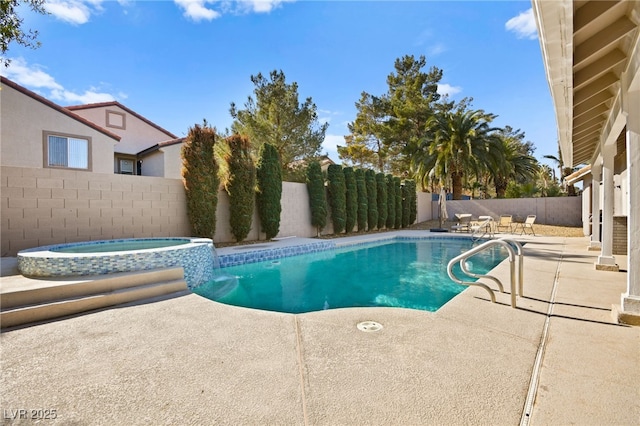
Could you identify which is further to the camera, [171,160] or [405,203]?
[405,203]

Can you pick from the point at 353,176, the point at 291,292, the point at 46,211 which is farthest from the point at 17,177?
the point at 353,176

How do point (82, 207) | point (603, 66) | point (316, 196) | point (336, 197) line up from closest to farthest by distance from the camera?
1. point (603, 66)
2. point (82, 207)
3. point (316, 196)
4. point (336, 197)

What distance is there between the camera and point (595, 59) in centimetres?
384

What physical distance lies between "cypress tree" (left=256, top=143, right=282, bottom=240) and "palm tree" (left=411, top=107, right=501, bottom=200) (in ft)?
43.0

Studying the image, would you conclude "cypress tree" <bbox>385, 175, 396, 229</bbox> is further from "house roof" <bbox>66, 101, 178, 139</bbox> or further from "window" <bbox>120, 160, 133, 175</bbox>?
"window" <bbox>120, 160, 133, 175</bbox>

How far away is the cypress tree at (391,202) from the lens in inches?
774

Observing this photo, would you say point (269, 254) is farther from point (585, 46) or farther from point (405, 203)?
point (405, 203)

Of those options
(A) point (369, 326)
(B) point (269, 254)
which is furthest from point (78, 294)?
(B) point (269, 254)

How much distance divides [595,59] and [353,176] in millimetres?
13242

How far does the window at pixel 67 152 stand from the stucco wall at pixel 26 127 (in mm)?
244

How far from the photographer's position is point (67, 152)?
42.2 ft

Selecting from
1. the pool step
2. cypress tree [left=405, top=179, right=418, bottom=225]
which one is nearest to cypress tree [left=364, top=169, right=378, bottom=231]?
cypress tree [left=405, top=179, right=418, bottom=225]

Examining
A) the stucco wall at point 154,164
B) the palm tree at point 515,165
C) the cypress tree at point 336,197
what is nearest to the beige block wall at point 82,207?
the cypress tree at point 336,197

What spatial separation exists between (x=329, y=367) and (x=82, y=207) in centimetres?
906
